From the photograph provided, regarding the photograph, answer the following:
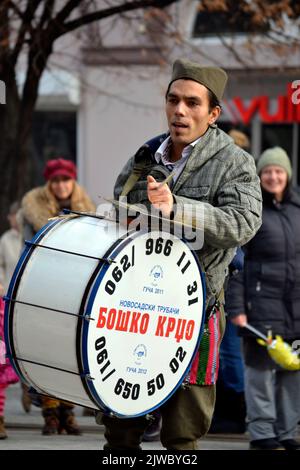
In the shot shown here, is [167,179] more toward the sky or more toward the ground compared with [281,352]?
more toward the sky

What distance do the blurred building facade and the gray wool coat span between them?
10.4 meters

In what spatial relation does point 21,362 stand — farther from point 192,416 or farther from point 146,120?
point 146,120

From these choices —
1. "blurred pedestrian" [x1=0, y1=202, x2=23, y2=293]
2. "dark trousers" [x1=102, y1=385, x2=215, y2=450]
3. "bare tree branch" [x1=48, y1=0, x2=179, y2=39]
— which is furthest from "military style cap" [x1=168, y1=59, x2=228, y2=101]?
"bare tree branch" [x1=48, y1=0, x2=179, y2=39]

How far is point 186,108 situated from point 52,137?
41.3ft

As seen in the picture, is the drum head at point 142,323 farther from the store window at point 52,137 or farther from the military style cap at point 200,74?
the store window at point 52,137

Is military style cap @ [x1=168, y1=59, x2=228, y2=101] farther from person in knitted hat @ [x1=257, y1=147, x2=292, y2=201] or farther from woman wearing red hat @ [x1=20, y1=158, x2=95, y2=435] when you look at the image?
woman wearing red hat @ [x1=20, y1=158, x2=95, y2=435]

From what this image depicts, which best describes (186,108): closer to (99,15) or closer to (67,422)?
(67,422)

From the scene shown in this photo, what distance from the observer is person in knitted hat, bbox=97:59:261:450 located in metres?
4.33

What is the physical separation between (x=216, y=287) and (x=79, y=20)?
6305 mm

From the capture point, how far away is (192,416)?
436cm

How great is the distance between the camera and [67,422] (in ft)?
23.9

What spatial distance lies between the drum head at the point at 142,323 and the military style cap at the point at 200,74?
654 millimetres

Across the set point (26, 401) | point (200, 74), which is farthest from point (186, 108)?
point (26, 401)

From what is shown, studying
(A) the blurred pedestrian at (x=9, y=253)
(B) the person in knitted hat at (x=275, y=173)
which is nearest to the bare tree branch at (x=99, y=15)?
(A) the blurred pedestrian at (x=9, y=253)
